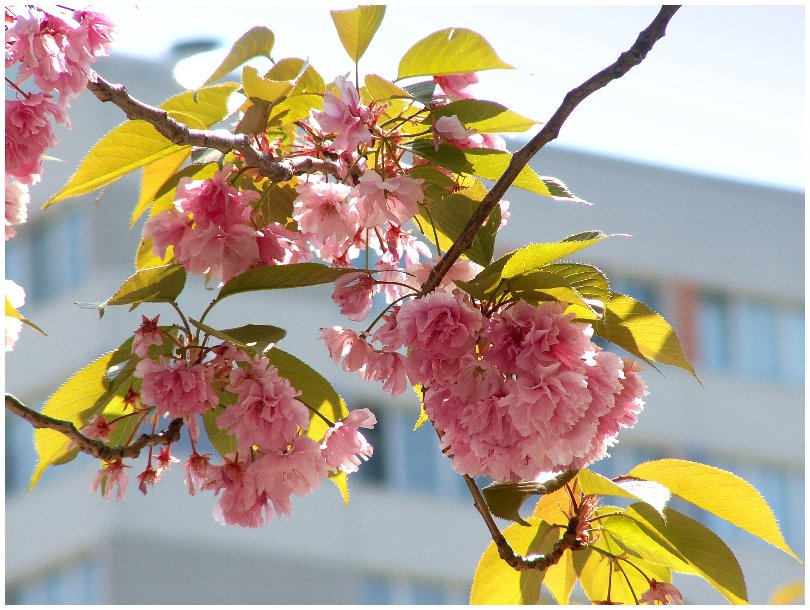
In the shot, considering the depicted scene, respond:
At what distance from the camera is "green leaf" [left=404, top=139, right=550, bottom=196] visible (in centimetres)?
98

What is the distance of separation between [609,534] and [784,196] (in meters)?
13.8

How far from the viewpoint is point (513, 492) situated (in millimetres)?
896

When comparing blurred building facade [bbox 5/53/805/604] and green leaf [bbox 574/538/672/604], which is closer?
green leaf [bbox 574/538/672/604]

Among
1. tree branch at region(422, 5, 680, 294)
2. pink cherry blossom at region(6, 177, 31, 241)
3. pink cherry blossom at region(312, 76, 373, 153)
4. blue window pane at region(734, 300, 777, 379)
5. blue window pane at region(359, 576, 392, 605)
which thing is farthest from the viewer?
blue window pane at region(734, 300, 777, 379)

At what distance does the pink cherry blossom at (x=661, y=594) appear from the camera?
102cm

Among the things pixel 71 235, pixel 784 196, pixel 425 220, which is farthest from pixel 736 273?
pixel 425 220

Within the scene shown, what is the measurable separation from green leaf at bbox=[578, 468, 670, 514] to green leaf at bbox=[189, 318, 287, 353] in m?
0.25

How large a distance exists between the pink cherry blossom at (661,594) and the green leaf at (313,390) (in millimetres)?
284

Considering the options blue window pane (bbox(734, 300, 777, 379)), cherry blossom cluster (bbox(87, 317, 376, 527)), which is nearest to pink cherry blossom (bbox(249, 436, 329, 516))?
cherry blossom cluster (bbox(87, 317, 376, 527))

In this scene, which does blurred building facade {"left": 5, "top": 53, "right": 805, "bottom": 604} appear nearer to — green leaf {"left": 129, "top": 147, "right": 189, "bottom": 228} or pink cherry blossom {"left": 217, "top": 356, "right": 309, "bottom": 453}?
green leaf {"left": 129, "top": 147, "right": 189, "bottom": 228}

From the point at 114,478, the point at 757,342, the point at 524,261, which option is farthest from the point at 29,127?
the point at 757,342

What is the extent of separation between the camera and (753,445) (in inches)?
541

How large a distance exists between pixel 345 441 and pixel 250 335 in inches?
4.9

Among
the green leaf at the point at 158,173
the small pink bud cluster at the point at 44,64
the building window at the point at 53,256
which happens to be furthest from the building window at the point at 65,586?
the small pink bud cluster at the point at 44,64
